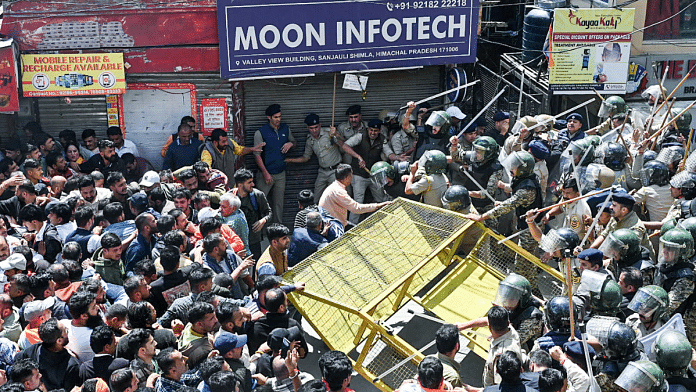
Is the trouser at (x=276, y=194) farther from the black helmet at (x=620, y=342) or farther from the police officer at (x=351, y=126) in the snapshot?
the black helmet at (x=620, y=342)

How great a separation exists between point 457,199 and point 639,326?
8.27 ft

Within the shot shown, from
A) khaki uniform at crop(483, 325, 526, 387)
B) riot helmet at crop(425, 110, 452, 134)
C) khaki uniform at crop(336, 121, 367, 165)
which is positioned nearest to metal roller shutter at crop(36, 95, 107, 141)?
khaki uniform at crop(336, 121, 367, 165)

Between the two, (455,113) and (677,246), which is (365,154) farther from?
(677,246)

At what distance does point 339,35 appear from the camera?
35.1 ft

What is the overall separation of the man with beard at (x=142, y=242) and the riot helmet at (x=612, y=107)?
6.59 meters

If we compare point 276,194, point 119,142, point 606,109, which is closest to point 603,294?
point 606,109

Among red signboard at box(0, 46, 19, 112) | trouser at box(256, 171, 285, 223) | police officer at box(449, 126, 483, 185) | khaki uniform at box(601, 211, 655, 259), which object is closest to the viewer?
khaki uniform at box(601, 211, 655, 259)

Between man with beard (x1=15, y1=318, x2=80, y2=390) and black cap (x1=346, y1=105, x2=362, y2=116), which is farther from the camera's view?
black cap (x1=346, y1=105, x2=362, y2=116)

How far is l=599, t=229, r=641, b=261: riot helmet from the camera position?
708 cm

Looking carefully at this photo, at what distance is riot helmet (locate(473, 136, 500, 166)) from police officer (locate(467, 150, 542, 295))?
Answer: 0.59 m

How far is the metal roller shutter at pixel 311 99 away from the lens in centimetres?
1107

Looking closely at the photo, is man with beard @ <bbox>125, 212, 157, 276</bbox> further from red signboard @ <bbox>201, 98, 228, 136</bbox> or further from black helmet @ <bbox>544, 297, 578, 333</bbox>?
black helmet @ <bbox>544, 297, 578, 333</bbox>

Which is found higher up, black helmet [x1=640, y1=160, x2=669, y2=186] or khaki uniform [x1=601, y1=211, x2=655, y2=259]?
black helmet [x1=640, y1=160, x2=669, y2=186]

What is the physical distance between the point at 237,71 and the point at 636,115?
19.2 ft
